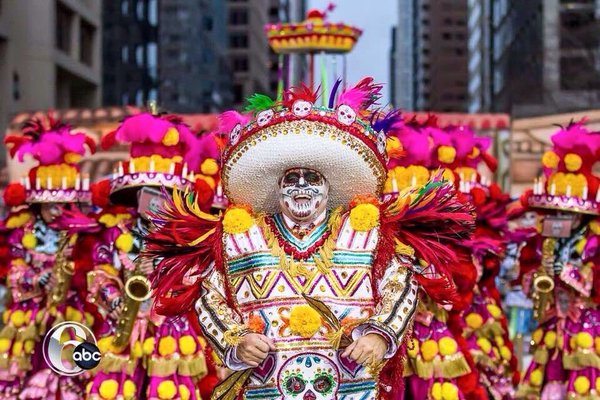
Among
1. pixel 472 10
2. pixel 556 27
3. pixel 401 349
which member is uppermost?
pixel 472 10

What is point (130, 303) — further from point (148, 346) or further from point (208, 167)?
point (208, 167)

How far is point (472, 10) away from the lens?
86.8 metres

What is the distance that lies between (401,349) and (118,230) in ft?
10.2

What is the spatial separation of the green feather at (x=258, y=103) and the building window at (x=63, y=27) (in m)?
33.2

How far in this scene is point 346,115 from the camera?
252 inches

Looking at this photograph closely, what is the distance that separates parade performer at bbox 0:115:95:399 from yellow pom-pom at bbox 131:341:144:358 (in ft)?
4.53

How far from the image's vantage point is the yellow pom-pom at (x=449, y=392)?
9.15 meters

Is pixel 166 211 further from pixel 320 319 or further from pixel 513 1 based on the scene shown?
pixel 513 1

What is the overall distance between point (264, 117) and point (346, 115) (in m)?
0.40

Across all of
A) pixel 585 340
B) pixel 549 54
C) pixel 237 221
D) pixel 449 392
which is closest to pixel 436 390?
pixel 449 392

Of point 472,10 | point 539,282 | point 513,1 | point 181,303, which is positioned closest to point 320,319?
point 181,303

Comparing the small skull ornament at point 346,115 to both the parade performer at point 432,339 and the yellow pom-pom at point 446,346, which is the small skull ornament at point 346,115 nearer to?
the parade performer at point 432,339

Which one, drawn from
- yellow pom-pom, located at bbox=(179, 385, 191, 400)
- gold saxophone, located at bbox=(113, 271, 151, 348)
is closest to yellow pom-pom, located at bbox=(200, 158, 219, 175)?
gold saxophone, located at bbox=(113, 271, 151, 348)

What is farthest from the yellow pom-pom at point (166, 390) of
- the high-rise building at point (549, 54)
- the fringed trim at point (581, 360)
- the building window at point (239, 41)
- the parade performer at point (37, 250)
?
the building window at point (239, 41)
